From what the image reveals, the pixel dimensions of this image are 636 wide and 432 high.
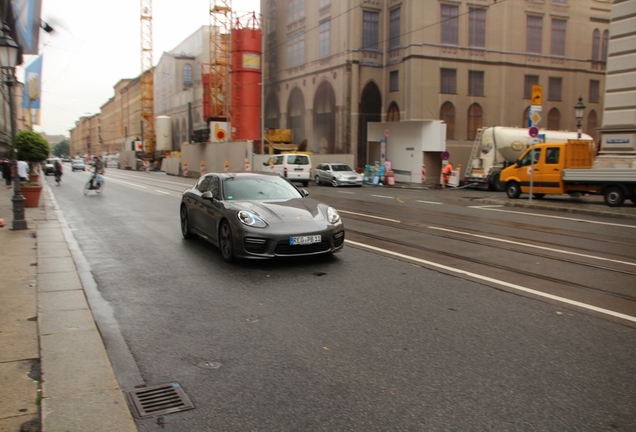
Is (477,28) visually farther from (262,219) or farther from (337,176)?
(262,219)

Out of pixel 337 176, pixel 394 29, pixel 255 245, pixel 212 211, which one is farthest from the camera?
pixel 394 29

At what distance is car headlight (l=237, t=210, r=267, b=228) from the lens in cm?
775

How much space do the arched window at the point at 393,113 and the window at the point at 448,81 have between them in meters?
3.68

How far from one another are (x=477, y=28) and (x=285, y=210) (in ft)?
119

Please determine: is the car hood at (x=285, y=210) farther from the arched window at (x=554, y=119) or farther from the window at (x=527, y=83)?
the arched window at (x=554, y=119)

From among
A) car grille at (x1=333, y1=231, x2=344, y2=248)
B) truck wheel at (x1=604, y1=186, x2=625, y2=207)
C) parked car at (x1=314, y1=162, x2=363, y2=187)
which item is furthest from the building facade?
car grille at (x1=333, y1=231, x2=344, y2=248)

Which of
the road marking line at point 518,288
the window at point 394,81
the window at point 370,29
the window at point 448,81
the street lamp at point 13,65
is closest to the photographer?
the road marking line at point 518,288

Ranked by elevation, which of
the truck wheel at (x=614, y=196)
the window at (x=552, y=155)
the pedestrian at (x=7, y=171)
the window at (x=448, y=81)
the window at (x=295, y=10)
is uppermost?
the window at (x=295, y=10)

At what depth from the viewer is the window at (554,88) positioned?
42662 millimetres

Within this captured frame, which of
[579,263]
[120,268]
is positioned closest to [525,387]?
[579,263]

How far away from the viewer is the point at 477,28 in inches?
1558

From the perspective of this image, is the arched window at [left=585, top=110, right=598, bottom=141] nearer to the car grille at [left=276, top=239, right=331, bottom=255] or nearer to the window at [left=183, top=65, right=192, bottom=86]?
the car grille at [left=276, top=239, right=331, bottom=255]

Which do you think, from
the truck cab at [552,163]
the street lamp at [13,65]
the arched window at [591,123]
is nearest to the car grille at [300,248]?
the street lamp at [13,65]

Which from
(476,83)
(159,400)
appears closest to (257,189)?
(159,400)
